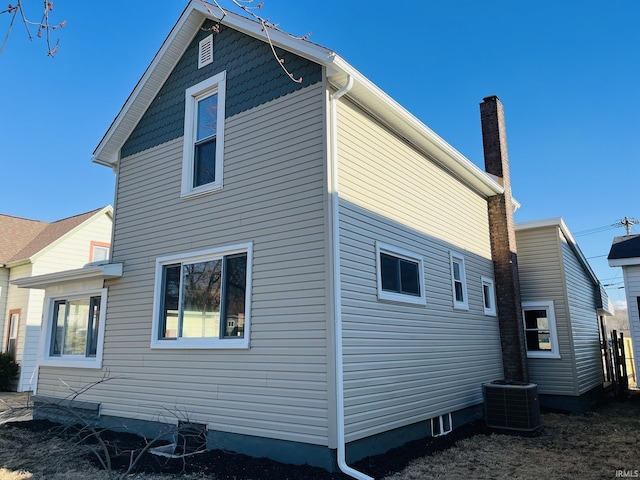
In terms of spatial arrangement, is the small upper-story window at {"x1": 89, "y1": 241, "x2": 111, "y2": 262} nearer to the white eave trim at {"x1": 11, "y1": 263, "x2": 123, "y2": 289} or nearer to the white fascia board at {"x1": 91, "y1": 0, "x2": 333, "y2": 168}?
the white eave trim at {"x1": 11, "y1": 263, "x2": 123, "y2": 289}

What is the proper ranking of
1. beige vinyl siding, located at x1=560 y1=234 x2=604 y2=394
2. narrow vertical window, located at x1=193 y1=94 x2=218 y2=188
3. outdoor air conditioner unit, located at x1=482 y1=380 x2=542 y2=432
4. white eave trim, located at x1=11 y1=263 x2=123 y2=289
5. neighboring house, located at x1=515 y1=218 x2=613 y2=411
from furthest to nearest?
1. beige vinyl siding, located at x1=560 y1=234 x2=604 y2=394
2. neighboring house, located at x1=515 y1=218 x2=613 y2=411
3. white eave trim, located at x1=11 y1=263 x2=123 y2=289
4. outdoor air conditioner unit, located at x1=482 y1=380 x2=542 y2=432
5. narrow vertical window, located at x1=193 y1=94 x2=218 y2=188

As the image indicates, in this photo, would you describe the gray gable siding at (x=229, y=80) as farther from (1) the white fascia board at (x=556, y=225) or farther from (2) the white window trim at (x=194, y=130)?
(1) the white fascia board at (x=556, y=225)

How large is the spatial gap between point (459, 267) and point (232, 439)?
590 cm

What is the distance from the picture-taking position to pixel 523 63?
1419 cm

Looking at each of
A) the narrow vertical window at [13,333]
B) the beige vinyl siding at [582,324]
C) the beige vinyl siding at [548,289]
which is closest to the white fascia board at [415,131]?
the beige vinyl siding at [548,289]

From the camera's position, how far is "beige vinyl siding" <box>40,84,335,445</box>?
6.16m

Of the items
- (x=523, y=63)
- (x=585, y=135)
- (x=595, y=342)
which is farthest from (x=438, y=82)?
(x=595, y=342)

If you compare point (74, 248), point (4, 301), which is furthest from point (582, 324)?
point (4, 301)

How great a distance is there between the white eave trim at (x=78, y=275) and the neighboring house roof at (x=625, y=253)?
11.4 meters

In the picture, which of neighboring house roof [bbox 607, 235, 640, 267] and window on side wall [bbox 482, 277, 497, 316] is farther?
neighboring house roof [bbox 607, 235, 640, 267]

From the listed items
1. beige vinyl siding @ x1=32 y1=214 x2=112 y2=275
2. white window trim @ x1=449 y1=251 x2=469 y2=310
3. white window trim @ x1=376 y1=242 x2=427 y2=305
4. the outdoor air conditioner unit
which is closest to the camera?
white window trim @ x1=376 y1=242 x2=427 y2=305

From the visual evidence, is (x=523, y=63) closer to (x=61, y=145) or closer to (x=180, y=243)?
(x=180, y=243)

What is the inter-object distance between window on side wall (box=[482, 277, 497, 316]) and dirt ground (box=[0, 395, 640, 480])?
3044 millimetres
